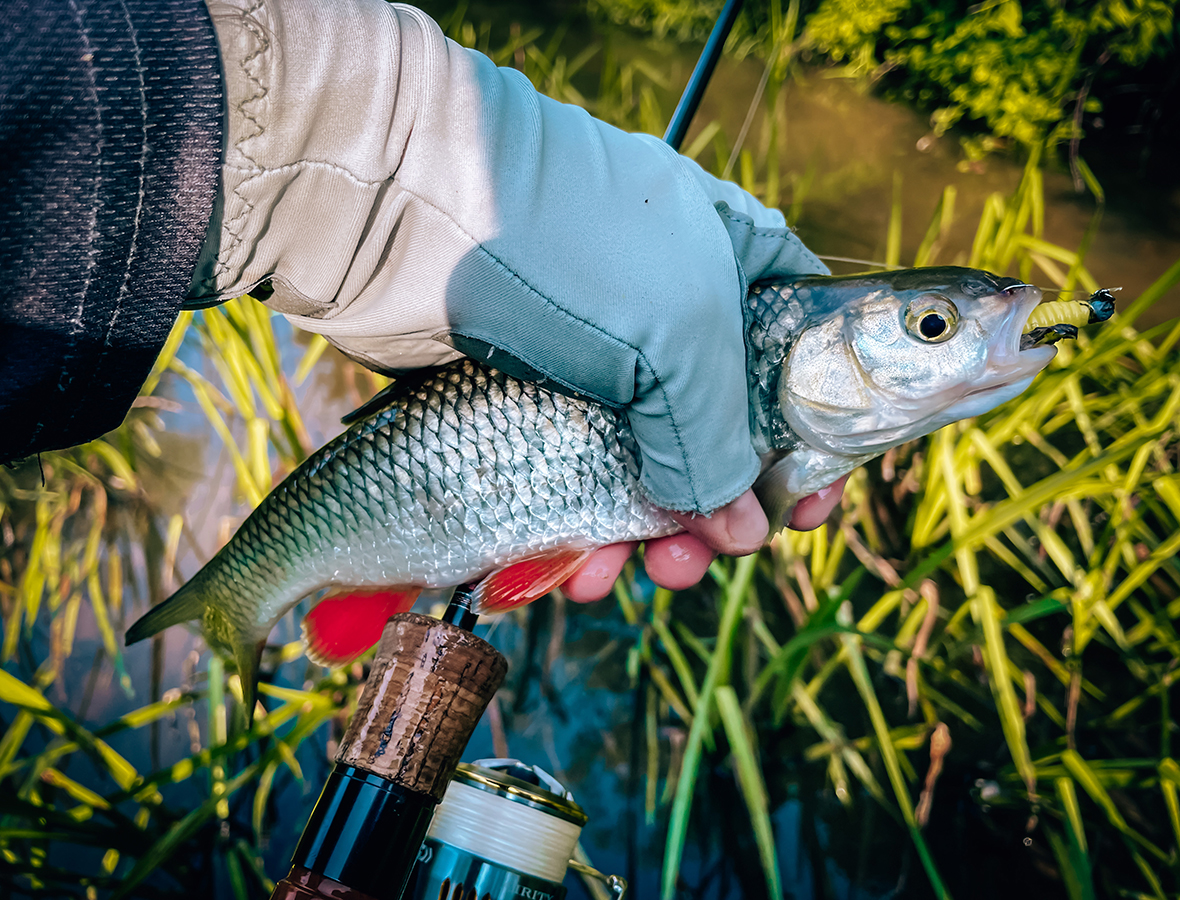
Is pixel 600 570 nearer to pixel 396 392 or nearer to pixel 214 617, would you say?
pixel 396 392

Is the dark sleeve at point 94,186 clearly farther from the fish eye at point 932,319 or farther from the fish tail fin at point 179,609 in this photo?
the fish eye at point 932,319

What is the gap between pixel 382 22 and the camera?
0.87m

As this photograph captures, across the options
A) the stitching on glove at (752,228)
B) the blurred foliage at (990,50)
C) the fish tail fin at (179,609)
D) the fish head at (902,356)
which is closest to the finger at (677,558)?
the fish head at (902,356)

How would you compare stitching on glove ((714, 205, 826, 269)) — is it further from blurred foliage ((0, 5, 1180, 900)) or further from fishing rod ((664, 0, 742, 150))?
blurred foliage ((0, 5, 1180, 900))

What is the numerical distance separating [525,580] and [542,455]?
0.24m

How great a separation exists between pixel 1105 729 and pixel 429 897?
2.01 m

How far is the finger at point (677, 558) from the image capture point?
1342 mm

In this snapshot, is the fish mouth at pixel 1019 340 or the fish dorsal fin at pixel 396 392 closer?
the fish mouth at pixel 1019 340

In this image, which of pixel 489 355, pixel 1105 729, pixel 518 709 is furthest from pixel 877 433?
pixel 1105 729

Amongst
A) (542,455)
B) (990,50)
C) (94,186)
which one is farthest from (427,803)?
(990,50)

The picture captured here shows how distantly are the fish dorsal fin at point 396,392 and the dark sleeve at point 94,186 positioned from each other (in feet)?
1.53

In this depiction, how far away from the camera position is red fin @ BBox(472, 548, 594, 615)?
46.8 inches

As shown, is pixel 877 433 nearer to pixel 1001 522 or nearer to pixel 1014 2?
pixel 1001 522

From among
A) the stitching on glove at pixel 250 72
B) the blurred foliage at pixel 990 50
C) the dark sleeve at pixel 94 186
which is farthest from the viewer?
the blurred foliage at pixel 990 50
